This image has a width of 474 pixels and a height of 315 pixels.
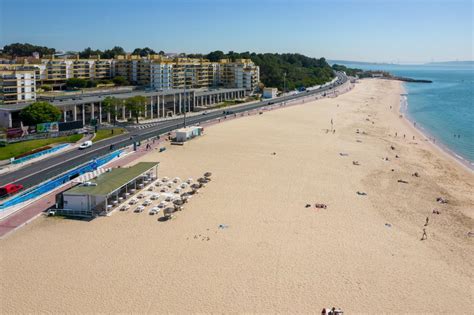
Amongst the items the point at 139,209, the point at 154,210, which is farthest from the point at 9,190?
the point at 154,210

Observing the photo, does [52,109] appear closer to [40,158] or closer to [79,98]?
[79,98]

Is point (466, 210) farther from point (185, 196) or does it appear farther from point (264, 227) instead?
point (185, 196)

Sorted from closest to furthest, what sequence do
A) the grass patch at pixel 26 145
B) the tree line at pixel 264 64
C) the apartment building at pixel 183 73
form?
the grass patch at pixel 26 145 < the apartment building at pixel 183 73 < the tree line at pixel 264 64

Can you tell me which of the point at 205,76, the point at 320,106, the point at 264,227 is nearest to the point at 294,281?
the point at 264,227

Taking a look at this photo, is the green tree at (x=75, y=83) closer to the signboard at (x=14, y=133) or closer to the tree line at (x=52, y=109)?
the tree line at (x=52, y=109)

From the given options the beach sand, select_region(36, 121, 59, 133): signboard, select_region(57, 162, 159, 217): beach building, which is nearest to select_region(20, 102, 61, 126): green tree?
select_region(36, 121, 59, 133): signboard

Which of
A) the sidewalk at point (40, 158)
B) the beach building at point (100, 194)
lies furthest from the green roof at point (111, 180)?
the sidewalk at point (40, 158)
